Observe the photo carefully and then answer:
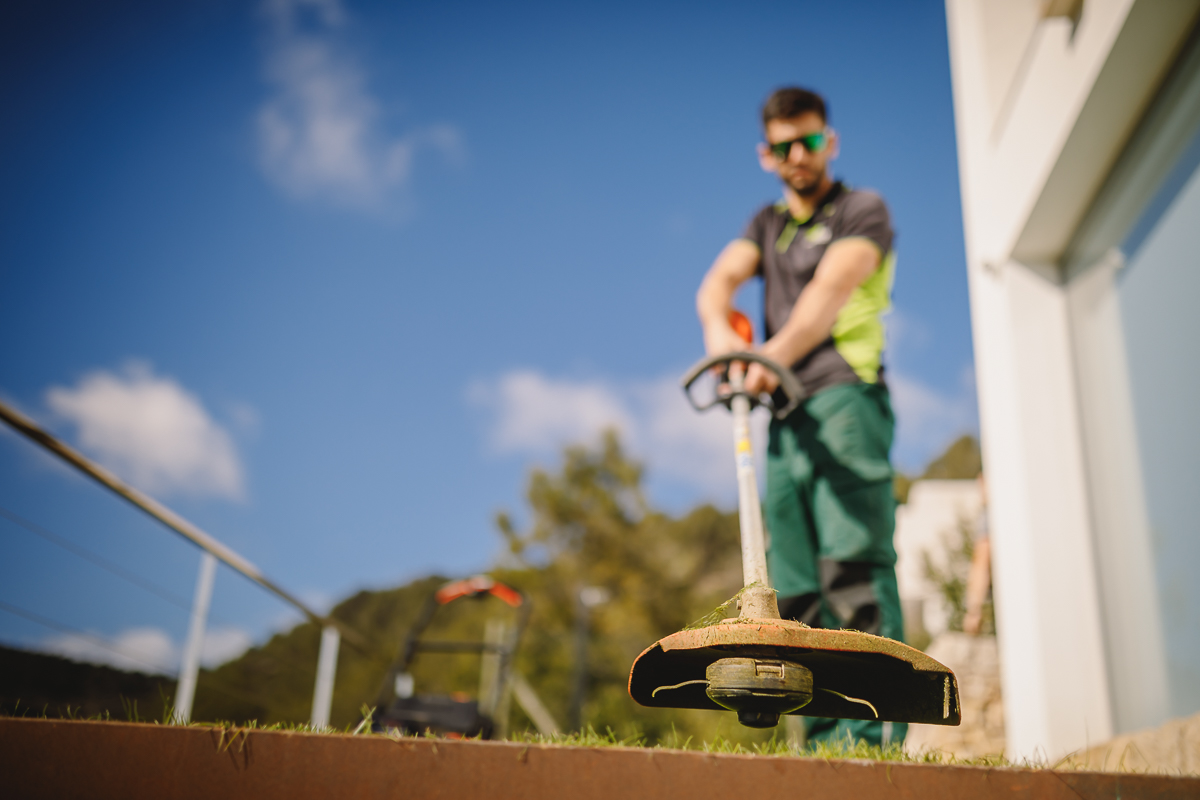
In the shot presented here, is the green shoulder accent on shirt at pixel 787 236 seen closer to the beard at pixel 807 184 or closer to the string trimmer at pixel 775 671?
the beard at pixel 807 184

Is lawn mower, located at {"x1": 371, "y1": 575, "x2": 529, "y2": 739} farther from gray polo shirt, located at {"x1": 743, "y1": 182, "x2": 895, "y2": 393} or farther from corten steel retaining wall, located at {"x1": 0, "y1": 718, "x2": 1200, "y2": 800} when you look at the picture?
corten steel retaining wall, located at {"x1": 0, "y1": 718, "x2": 1200, "y2": 800}

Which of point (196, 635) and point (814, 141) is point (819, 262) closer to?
point (814, 141)

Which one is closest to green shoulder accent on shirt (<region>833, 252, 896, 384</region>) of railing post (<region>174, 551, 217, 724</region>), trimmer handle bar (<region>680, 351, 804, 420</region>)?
trimmer handle bar (<region>680, 351, 804, 420</region>)

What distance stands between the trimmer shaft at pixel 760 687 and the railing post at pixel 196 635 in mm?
3225

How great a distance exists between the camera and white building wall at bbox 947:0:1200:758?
3387mm

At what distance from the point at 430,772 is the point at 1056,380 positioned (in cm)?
407

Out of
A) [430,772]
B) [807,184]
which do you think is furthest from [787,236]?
[430,772]

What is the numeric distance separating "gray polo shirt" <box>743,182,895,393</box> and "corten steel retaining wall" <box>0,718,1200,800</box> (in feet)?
4.17

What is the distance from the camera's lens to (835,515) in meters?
2.11

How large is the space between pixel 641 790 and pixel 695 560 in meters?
23.8

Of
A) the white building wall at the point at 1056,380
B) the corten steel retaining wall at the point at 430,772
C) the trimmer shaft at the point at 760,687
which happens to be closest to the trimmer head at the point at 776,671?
the trimmer shaft at the point at 760,687

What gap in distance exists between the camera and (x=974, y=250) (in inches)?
196

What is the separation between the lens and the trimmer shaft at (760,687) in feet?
4.02

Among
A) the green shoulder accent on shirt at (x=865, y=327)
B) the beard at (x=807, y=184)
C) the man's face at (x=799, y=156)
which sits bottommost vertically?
the green shoulder accent on shirt at (x=865, y=327)
